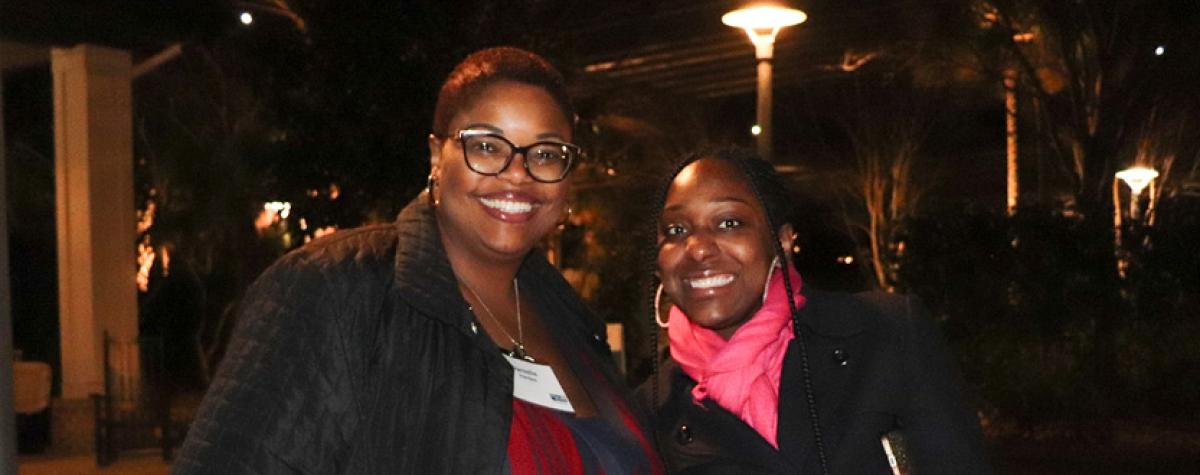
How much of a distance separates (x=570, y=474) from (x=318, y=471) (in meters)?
0.58

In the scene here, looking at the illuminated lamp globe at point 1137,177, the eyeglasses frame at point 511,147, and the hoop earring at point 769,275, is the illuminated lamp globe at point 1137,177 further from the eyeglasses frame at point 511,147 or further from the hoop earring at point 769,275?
the eyeglasses frame at point 511,147

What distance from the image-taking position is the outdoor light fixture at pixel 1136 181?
38.2 feet

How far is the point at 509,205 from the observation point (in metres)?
2.76

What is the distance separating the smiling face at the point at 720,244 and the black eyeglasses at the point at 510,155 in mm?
462

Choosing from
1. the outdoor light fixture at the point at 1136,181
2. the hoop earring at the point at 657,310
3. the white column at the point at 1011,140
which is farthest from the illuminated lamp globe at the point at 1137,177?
the hoop earring at the point at 657,310

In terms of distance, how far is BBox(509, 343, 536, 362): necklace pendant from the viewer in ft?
9.09

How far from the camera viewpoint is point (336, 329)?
2.23 m

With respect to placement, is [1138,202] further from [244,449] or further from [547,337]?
[244,449]

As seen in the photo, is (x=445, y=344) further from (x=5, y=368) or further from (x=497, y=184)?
(x=5, y=368)

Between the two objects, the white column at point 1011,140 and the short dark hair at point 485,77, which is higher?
the white column at point 1011,140

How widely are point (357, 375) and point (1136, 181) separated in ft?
35.4

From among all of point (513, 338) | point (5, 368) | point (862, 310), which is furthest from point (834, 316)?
point (5, 368)

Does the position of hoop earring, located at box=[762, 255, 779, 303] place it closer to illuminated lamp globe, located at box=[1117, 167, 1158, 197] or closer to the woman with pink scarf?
the woman with pink scarf

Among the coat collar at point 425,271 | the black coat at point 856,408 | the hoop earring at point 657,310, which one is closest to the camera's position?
the coat collar at point 425,271
